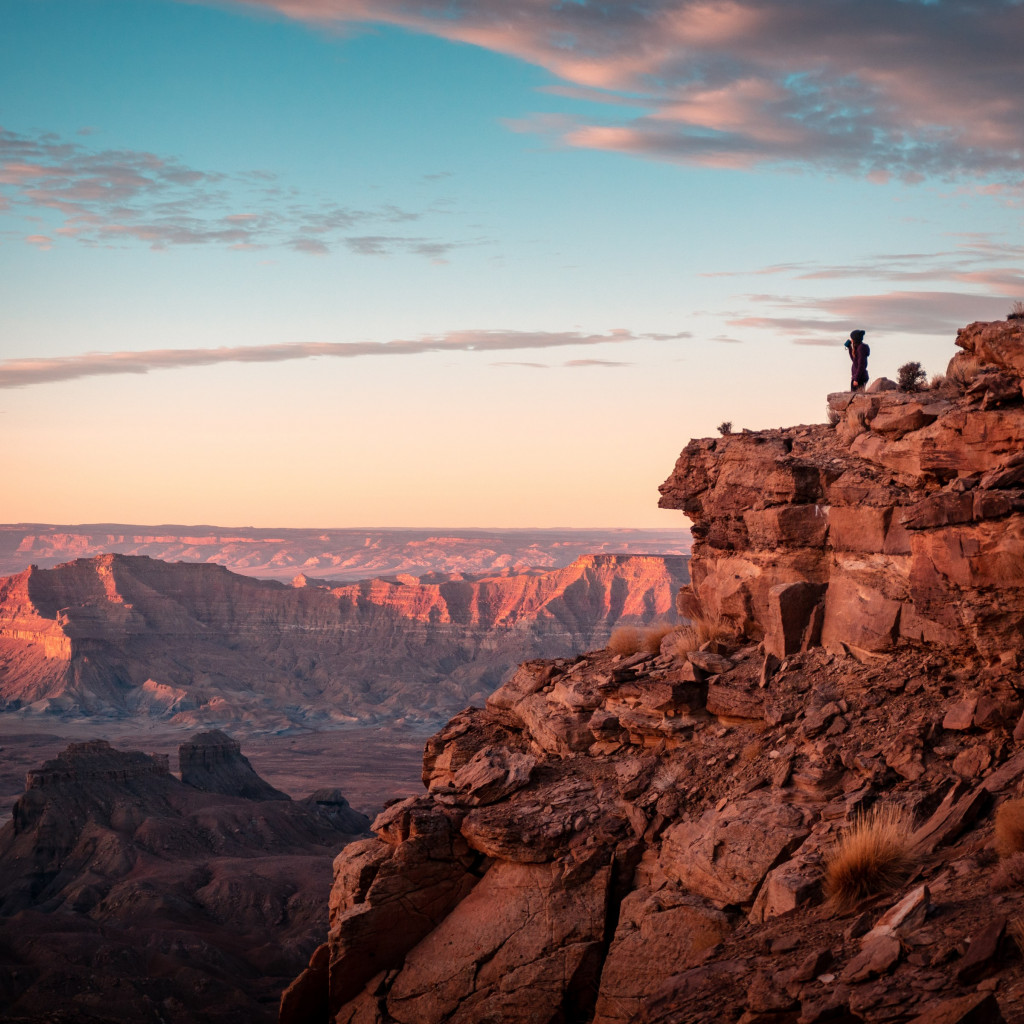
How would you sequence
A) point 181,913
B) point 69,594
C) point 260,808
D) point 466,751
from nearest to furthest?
point 466,751 → point 181,913 → point 260,808 → point 69,594

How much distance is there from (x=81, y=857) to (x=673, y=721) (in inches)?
2202

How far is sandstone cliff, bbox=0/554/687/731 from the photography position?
146m

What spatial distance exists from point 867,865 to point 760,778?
255 cm

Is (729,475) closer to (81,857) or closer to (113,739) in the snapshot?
(81,857)

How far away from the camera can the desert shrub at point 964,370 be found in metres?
14.6

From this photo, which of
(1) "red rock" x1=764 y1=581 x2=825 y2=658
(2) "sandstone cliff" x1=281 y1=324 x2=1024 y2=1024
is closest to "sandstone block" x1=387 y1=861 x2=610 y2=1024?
(2) "sandstone cliff" x1=281 y1=324 x2=1024 y2=1024

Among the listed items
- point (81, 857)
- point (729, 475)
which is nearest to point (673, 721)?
point (729, 475)

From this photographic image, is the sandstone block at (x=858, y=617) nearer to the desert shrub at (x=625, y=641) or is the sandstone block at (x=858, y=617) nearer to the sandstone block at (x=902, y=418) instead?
the sandstone block at (x=902, y=418)

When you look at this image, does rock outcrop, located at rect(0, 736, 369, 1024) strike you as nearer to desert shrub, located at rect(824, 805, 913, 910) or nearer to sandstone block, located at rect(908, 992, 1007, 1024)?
desert shrub, located at rect(824, 805, 913, 910)

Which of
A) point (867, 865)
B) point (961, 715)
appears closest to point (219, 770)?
point (961, 715)

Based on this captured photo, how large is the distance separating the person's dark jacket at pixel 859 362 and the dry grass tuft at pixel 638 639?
189 inches

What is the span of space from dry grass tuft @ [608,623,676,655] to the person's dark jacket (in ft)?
15.8

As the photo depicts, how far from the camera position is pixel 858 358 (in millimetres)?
17641

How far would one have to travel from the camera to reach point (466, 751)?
17141 mm
